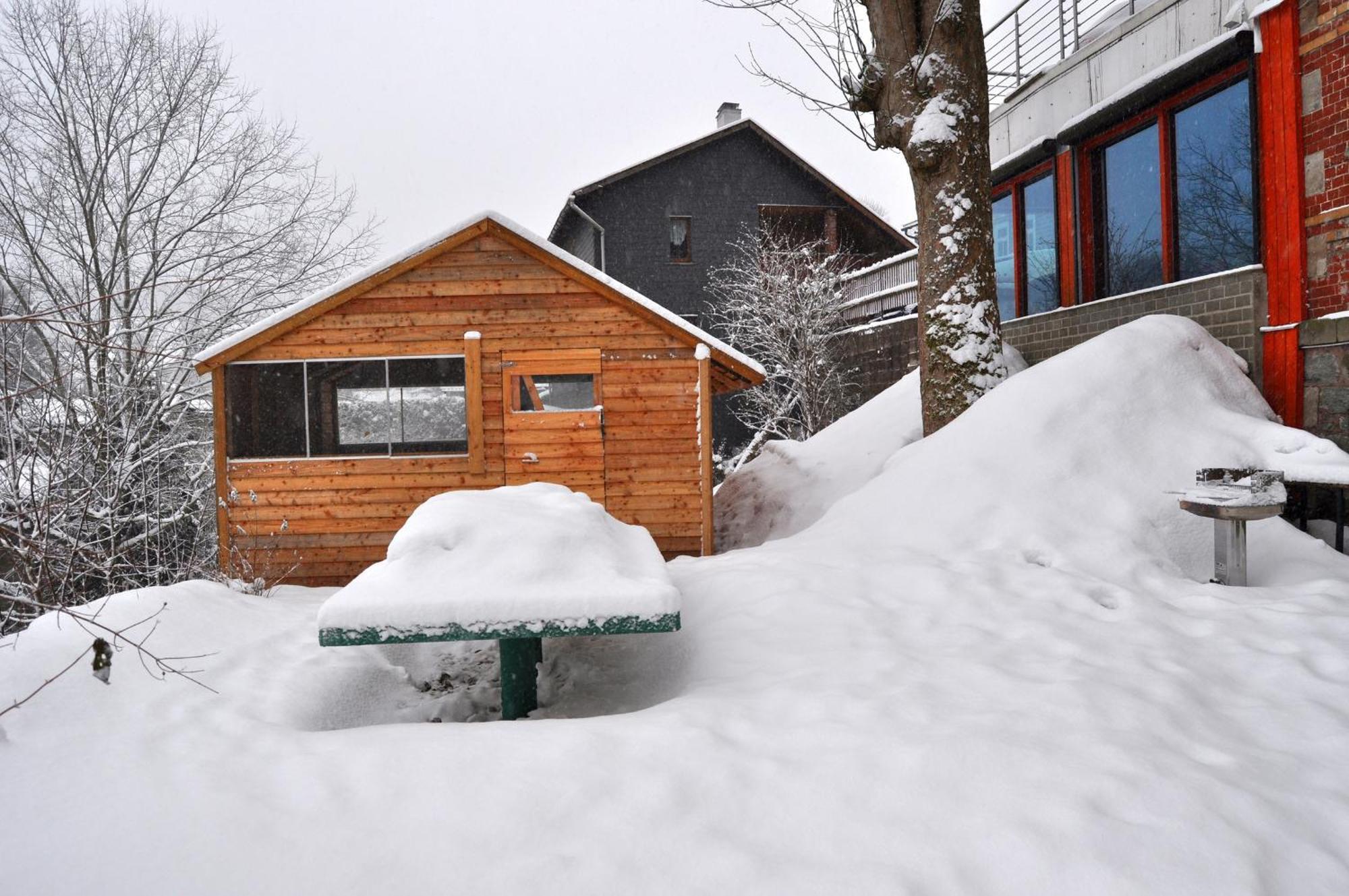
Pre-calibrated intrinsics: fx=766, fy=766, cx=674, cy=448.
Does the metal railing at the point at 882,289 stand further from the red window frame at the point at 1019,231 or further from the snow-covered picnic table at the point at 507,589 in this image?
the snow-covered picnic table at the point at 507,589

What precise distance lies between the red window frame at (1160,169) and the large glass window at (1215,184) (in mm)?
59

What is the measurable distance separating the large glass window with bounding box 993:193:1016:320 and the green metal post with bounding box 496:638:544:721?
9552 mm

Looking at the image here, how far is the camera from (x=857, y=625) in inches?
161

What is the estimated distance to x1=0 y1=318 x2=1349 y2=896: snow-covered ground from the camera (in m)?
2.13

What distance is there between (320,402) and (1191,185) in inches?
398

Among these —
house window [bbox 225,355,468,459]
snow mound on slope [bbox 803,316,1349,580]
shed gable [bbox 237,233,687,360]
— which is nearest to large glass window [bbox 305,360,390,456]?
house window [bbox 225,355,468,459]

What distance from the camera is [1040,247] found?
10344 millimetres

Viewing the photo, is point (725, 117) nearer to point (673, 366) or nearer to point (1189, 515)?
point (673, 366)

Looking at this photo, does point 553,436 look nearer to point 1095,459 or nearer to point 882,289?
point 1095,459

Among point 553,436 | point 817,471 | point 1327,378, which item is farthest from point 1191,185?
point 553,436

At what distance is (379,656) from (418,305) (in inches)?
174

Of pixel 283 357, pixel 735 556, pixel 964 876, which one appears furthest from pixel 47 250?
pixel 964 876

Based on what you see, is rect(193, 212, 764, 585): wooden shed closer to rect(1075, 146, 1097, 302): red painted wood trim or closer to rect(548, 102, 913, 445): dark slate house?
rect(1075, 146, 1097, 302): red painted wood trim

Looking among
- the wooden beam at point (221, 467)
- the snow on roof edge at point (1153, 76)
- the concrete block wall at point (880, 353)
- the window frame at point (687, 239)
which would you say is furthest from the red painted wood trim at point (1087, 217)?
the window frame at point (687, 239)
